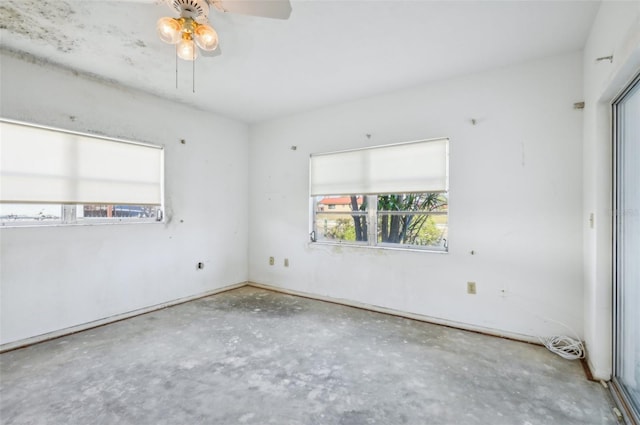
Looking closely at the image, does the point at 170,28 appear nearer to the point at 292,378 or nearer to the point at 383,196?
the point at 292,378

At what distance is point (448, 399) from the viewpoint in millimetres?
1932

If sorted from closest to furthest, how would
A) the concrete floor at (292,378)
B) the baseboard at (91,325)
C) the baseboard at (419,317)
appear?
the concrete floor at (292,378) → the baseboard at (91,325) → the baseboard at (419,317)

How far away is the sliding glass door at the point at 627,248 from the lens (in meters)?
1.76

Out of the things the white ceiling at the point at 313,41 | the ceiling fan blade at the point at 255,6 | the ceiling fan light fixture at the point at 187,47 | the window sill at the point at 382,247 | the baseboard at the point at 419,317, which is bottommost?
the baseboard at the point at 419,317

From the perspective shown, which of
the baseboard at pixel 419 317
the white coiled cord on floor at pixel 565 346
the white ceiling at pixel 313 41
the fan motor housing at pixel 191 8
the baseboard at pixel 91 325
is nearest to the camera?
the fan motor housing at pixel 191 8

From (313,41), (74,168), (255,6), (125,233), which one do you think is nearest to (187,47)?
(255,6)

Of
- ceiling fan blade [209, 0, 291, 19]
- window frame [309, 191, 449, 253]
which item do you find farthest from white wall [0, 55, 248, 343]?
ceiling fan blade [209, 0, 291, 19]

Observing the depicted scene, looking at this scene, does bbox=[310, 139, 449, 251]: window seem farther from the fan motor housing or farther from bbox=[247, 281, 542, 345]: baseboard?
the fan motor housing

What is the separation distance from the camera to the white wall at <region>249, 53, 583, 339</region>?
266cm

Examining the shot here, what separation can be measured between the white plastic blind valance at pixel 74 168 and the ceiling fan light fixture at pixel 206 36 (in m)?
2.15

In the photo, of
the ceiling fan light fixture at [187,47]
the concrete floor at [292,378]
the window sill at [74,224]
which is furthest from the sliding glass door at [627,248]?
the window sill at [74,224]

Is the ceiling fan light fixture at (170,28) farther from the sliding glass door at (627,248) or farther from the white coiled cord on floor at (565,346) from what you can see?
the white coiled cord on floor at (565,346)

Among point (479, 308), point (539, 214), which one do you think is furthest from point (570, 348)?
point (539, 214)

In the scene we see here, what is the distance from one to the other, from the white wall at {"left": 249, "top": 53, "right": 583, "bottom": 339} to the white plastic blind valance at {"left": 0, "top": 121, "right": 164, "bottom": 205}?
240cm
